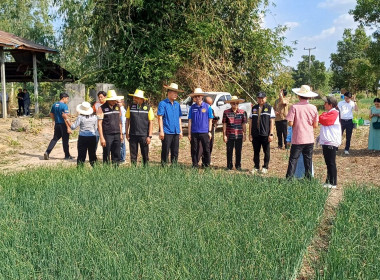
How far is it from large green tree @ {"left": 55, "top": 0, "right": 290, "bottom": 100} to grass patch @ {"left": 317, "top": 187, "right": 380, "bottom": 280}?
1237 centimetres

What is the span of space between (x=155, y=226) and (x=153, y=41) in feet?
45.4

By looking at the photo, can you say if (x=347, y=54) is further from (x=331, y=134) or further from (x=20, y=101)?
(x=331, y=134)

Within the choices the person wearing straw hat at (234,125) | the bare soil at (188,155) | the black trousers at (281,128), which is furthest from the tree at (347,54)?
the person wearing straw hat at (234,125)

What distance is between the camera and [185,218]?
13.6 feet

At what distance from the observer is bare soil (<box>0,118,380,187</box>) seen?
8.45 meters

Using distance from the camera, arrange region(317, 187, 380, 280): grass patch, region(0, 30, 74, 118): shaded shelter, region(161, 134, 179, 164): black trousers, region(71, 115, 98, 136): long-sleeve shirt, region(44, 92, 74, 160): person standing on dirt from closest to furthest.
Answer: region(317, 187, 380, 280): grass patch < region(71, 115, 98, 136): long-sleeve shirt < region(161, 134, 179, 164): black trousers < region(44, 92, 74, 160): person standing on dirt < region(0, 30, 74, 118): shaded shelter

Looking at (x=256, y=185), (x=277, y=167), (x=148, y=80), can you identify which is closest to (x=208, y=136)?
(x=277, y=167)

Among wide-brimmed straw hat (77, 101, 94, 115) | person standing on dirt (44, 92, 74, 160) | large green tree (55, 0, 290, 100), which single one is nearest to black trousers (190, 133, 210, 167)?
wide-brimmed straw hat (77, 101, 94, 115)

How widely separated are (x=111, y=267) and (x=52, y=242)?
884mm

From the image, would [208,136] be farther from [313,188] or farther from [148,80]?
[148,80]

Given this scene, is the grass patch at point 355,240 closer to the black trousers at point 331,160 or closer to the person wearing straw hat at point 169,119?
the black trousers at point 331,160

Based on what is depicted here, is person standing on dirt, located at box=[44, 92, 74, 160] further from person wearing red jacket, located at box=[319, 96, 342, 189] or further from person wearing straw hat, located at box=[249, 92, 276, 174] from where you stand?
person wearing red jacket, located at box=[319, 96, 342, 189]

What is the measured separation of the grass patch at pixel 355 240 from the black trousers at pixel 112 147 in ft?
13.5

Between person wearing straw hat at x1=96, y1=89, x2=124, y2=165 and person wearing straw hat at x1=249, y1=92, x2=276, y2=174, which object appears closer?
person wearing straw hat at x1=96, y1=89, x2=124, y2=165
